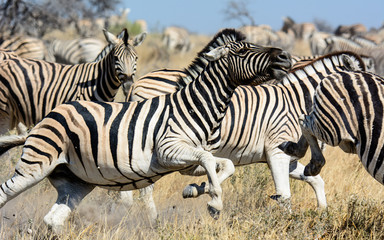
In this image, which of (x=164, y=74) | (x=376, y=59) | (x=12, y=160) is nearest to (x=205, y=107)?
(x=164, y=74)

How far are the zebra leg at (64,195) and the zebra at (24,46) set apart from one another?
25.6ft

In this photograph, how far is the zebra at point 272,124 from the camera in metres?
6.39

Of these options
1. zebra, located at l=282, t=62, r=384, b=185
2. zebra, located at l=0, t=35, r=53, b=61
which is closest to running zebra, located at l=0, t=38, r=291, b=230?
zebra, located at l=282, t=62, r=384, b=185

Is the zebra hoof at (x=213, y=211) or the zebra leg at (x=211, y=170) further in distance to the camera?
the zebra hoof at (x=213, y=211)

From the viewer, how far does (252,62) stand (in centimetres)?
557

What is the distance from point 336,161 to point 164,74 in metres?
3.13

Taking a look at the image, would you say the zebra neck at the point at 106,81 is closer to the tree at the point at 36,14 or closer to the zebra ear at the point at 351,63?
the zebra ear at the point at 351,63

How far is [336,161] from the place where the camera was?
9.00 metres

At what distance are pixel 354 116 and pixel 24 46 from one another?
1018 centimetres

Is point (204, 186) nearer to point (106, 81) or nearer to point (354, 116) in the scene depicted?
point (354, 116)

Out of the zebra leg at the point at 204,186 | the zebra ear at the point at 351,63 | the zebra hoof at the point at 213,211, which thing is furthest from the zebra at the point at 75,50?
the zebra hoof at the point at 213,211

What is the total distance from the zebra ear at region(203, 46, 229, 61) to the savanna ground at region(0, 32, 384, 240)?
137 cm

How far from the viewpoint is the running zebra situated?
17.2 feet

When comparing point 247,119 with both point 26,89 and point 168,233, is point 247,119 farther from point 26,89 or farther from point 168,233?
point 26,89
